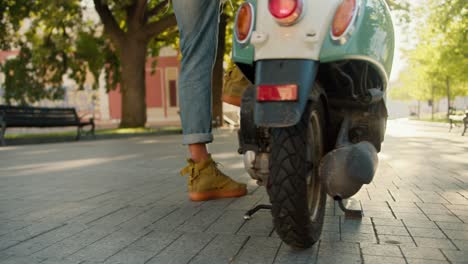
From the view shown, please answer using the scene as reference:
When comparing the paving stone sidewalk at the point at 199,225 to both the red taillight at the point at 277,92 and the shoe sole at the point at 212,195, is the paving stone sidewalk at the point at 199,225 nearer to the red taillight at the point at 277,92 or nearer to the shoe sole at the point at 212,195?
the shoe sole at the point at 212,195

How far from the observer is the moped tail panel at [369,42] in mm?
2127

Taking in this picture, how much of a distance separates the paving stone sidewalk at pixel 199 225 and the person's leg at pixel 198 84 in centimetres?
19

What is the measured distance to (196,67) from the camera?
11.0 ft

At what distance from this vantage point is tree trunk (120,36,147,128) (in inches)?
658

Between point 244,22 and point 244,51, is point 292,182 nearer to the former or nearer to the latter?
point 244,51

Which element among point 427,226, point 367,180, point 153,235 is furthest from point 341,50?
point 153,235

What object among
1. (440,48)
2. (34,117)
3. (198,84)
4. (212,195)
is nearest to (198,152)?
(212,195)

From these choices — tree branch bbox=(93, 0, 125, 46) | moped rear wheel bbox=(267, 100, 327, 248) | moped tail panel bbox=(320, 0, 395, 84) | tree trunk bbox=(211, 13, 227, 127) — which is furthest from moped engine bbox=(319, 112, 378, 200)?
tree trunk bbox=(211, 13, 227, 127)

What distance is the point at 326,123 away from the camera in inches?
95.3

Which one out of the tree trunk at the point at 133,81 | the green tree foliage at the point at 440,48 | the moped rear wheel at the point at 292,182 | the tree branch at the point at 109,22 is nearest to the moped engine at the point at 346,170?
the moped rear wheel at the point at 292,182

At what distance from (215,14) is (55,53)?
17.7m

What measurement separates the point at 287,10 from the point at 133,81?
50.2ft

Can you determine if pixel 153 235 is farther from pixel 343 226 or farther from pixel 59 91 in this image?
pixel 59 91

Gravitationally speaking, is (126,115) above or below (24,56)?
below
